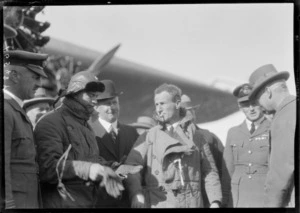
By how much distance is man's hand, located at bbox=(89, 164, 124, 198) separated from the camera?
10.6m

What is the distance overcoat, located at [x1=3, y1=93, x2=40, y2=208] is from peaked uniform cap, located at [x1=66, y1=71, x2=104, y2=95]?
2.36ft

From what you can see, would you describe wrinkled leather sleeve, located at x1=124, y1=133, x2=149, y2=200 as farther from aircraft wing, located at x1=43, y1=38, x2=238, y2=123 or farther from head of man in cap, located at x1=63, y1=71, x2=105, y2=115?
head of man in cap, located at x1=63, y1=71, x2=105, y2=115

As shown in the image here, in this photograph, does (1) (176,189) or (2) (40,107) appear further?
(2) (40,107)

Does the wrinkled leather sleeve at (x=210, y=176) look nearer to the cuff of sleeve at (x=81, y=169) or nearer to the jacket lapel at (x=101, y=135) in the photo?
the jacket lapel at (x=101, y=135)

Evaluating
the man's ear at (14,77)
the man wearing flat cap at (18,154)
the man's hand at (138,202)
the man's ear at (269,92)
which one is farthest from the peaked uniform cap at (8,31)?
the man's ear at (269,92)

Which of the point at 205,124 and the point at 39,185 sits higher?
the point at 205,124

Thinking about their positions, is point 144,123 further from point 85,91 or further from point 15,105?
point 15,105

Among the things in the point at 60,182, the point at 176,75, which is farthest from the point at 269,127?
the point at 60,182

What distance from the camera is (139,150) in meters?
11.0

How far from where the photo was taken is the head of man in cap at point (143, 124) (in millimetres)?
11184

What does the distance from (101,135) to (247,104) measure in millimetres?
1812

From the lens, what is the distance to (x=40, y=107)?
12.4 meters

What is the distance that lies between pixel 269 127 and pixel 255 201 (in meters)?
0.90
